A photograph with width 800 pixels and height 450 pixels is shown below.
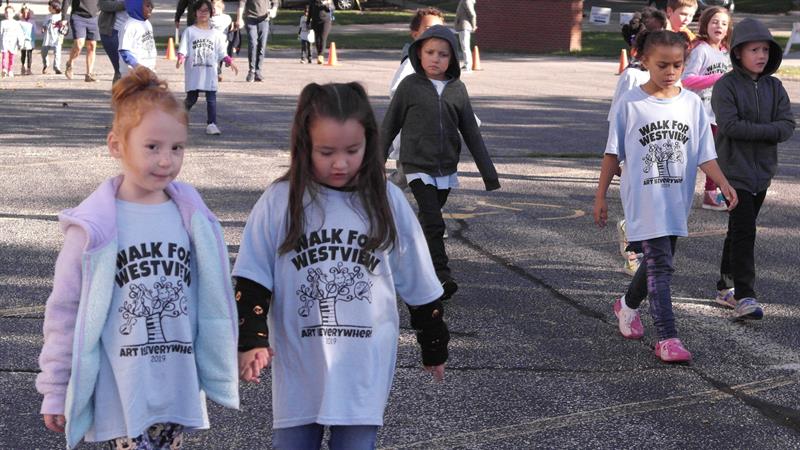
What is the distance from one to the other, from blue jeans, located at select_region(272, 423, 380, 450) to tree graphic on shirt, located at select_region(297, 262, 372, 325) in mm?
318

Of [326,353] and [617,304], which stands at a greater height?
[326,353]

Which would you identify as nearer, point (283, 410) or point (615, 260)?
point (283, 410)

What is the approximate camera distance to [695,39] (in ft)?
33.1

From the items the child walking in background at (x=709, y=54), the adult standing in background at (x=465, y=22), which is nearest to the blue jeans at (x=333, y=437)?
the child walking in background at (x=709, y=54)

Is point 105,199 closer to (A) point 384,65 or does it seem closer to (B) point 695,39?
(B) point 695,39

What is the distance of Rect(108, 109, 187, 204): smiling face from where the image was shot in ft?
11.4

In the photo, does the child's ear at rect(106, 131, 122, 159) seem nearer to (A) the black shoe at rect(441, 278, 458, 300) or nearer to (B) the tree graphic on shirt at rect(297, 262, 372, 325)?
(B) the tree graphic on shirt at rect(297, 262, 372, 325)

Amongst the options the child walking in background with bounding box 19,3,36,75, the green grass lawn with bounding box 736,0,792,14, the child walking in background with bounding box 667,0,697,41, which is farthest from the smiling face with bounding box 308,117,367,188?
the green grass lawn with bounding box 736,0,792,14

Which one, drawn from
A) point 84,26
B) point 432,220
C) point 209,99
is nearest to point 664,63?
point 432,220

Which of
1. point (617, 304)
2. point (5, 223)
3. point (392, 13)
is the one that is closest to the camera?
point (617, 304)

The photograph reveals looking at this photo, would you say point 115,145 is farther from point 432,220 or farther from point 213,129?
point 213,129

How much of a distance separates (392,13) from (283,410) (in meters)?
45.6

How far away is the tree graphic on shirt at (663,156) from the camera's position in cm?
635

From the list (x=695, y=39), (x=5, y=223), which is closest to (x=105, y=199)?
(x=5, y=223)
